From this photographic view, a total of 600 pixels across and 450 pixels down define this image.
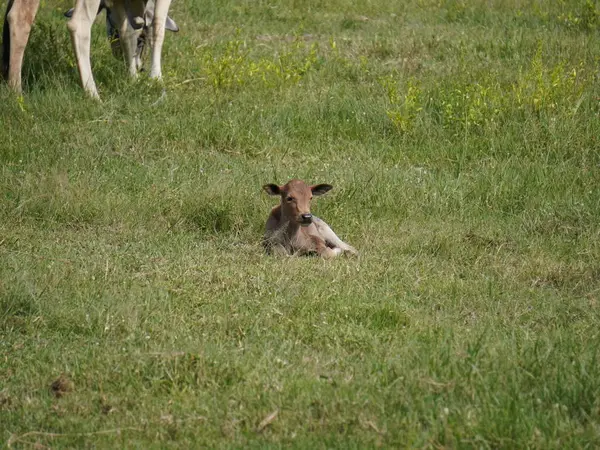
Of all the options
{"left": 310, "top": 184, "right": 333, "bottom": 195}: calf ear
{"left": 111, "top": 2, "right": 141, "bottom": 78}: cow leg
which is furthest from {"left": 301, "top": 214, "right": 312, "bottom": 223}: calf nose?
{"left": 111, "top": 2, "right": 141, "bottom": 78}: cow leg

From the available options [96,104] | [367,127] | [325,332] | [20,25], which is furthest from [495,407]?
[20,25]

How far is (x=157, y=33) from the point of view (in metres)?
11.8

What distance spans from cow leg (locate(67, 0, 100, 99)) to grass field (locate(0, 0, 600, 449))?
249 mm

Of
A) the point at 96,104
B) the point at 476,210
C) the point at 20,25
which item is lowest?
the point at 476,210

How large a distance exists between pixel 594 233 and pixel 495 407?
361 centimetres

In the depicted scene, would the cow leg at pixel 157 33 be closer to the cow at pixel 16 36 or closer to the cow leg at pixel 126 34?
the cow leg at pixel 126 34

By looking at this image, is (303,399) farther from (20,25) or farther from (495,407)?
(20,25)

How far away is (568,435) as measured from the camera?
4602 millimetres

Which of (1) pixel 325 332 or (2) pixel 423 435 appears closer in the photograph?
(2) pixel 423 435

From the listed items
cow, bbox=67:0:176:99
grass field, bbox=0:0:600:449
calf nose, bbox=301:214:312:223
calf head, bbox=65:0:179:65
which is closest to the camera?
grass field, bbox=0:0:600:449

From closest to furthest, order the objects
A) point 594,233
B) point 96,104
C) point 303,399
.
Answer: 1. point 303,399
2. point 594,233
3. point 96,104

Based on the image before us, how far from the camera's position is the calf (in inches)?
313

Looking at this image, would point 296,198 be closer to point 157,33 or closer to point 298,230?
point 298,230

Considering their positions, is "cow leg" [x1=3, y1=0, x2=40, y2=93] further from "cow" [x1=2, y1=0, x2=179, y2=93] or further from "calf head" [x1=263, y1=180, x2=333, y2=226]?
"calf head" [x1=263, y1=180, x2=333, y2=226]
